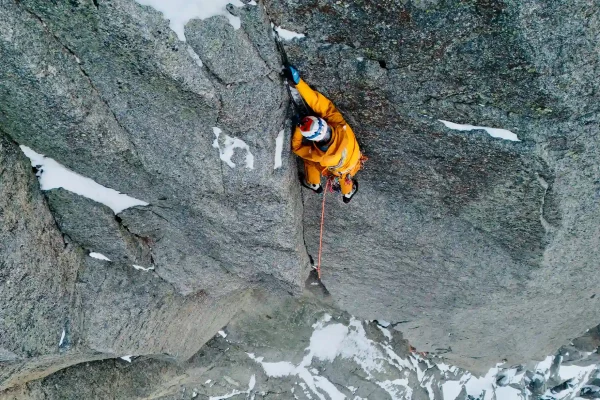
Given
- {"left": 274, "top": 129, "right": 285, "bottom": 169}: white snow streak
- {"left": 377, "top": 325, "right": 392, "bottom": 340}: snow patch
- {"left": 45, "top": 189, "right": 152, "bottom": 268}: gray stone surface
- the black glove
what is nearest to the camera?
the black glove

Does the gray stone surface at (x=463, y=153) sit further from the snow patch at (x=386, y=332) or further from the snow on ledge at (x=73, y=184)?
the snow on ledge at (x=73, y=184)

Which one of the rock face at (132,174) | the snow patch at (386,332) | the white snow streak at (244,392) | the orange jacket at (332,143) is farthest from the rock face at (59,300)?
the snow patch at (386,332)

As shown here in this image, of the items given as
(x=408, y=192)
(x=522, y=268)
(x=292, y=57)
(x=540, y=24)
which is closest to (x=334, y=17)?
(x=292, y=57)

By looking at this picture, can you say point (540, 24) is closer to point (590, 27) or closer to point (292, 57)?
point (590, 27)

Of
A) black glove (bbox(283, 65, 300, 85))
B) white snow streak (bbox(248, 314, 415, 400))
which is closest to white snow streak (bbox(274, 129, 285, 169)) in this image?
black glove (bbox(283, 65, 300, 85))

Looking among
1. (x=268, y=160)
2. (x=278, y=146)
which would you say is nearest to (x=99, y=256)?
(x=268, y=160)

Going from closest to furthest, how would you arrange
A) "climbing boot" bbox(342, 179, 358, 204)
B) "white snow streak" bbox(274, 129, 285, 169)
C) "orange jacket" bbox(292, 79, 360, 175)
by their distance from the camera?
"orange jacket" bbox(292, 79, 360, 175)
"white snow streak" bbox(274, 129, 285, 169)
"climbing boot" bbox(342, 179, 358, 204)

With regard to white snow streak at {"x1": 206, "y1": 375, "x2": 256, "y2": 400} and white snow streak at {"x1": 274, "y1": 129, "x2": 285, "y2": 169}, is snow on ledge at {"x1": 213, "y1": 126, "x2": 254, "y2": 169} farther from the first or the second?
white snow streak at {"x1": 206, "y1": 375, "x2": 256, "y2": 400}
